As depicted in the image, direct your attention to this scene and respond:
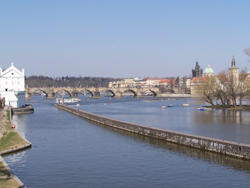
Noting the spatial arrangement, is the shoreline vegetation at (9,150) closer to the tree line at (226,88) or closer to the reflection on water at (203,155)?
the reflection on water at (203,155)

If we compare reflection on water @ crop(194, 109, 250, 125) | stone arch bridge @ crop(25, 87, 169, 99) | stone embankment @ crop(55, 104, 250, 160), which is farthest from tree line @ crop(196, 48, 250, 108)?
stone arch bridge @ crop(25, 87, 169, 99)

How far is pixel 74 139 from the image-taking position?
34.9m

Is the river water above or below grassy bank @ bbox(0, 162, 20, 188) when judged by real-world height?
below

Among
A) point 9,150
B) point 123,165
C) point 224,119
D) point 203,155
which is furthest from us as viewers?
point 224,119

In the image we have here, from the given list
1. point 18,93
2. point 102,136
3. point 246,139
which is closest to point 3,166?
point 102,136

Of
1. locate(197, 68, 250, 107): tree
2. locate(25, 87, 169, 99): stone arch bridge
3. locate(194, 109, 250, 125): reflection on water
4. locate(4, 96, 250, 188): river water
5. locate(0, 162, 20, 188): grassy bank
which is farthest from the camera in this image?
locate(25, 87, 169, 99): stone arch bridge

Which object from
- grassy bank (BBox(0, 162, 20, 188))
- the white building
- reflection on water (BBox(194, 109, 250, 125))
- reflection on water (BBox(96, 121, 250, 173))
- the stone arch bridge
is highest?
the white building

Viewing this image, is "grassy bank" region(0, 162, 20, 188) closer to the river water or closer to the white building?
the river water

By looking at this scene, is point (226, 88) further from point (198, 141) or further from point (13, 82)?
point (198, 141)

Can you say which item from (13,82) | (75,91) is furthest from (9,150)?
(75,91)

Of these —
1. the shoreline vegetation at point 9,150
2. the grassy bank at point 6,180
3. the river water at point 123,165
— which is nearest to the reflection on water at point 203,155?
the river water at point 123,165

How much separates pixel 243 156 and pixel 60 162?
13.0m

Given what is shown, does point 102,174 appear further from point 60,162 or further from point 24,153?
point 24,153

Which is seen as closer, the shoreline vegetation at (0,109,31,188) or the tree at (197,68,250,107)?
the shoreline vegetation at (0,109,31,188)
